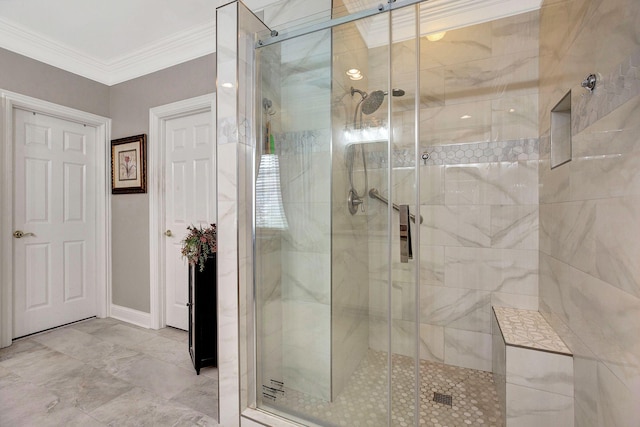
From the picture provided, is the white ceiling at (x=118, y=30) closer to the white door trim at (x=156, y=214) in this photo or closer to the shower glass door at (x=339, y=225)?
the white door trim at (x=156, y=214)

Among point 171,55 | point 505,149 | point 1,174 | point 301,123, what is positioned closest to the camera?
point 301,123

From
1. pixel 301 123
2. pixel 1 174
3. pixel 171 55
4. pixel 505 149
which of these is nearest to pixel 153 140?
pixel 171 55

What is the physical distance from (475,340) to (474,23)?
216cm

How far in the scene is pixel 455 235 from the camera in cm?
213

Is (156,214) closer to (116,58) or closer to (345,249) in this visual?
(116,58)

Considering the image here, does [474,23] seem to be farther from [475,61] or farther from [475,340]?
[475,340]

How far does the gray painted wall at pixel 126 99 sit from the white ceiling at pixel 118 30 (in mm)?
94

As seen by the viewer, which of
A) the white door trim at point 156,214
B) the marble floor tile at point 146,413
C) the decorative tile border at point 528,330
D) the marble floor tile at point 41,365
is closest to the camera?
the decorative tile border at point 528,330

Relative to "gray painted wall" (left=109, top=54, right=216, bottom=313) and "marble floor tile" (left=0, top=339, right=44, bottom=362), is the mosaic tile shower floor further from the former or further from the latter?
"marble floor tile" (left=0, top=339, right=44, bottom=362)

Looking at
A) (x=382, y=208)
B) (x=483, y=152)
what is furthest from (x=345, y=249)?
(x=483, y=152)

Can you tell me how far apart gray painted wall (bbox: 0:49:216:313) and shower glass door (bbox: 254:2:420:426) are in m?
1.43

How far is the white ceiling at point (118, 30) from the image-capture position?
2.18 m

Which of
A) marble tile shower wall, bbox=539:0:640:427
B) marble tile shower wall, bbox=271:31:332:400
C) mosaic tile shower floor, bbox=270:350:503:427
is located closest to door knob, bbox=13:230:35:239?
marble tile shower wall, bbox=271:31:332:400

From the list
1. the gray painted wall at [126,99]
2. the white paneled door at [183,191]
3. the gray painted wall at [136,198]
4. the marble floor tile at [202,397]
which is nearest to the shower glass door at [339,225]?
the marble floor tile at [202,397]
